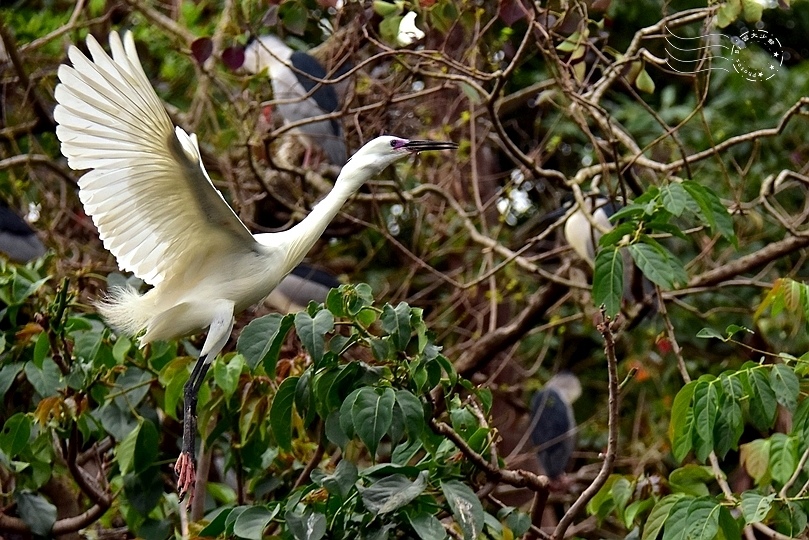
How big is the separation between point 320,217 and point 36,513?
1155 mm

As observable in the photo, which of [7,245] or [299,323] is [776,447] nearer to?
[299,323]

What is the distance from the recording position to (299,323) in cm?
213

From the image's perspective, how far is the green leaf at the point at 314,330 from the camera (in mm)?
2102

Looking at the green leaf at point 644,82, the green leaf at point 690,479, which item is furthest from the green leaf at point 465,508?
the green leaf at point 644,82

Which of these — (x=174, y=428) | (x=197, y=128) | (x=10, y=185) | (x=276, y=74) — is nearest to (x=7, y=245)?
(x=10, y=185)

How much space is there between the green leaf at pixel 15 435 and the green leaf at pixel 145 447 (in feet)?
0.92

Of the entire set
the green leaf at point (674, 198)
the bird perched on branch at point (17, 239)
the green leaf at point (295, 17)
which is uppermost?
the green leaf at point (295, 17)

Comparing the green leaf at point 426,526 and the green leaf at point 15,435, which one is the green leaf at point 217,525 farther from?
the green leaf at point 15,435

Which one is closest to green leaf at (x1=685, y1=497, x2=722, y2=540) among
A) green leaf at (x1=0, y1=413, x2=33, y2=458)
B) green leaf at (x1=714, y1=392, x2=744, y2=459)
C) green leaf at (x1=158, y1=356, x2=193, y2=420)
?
green leaf at (x1=714, y1=392, x2=744, y2=459)

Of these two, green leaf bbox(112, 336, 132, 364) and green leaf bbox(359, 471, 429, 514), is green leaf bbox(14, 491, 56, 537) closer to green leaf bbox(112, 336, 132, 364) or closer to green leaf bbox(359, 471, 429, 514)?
green leaf bbox(112, 336, 132, 364)

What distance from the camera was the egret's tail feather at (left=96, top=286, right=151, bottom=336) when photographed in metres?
2.60

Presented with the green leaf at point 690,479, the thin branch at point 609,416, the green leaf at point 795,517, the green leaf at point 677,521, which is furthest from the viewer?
the green leaf at point 690,479

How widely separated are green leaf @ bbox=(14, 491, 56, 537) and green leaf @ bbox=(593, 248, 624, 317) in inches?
62.7

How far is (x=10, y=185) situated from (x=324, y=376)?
326 centimetres
